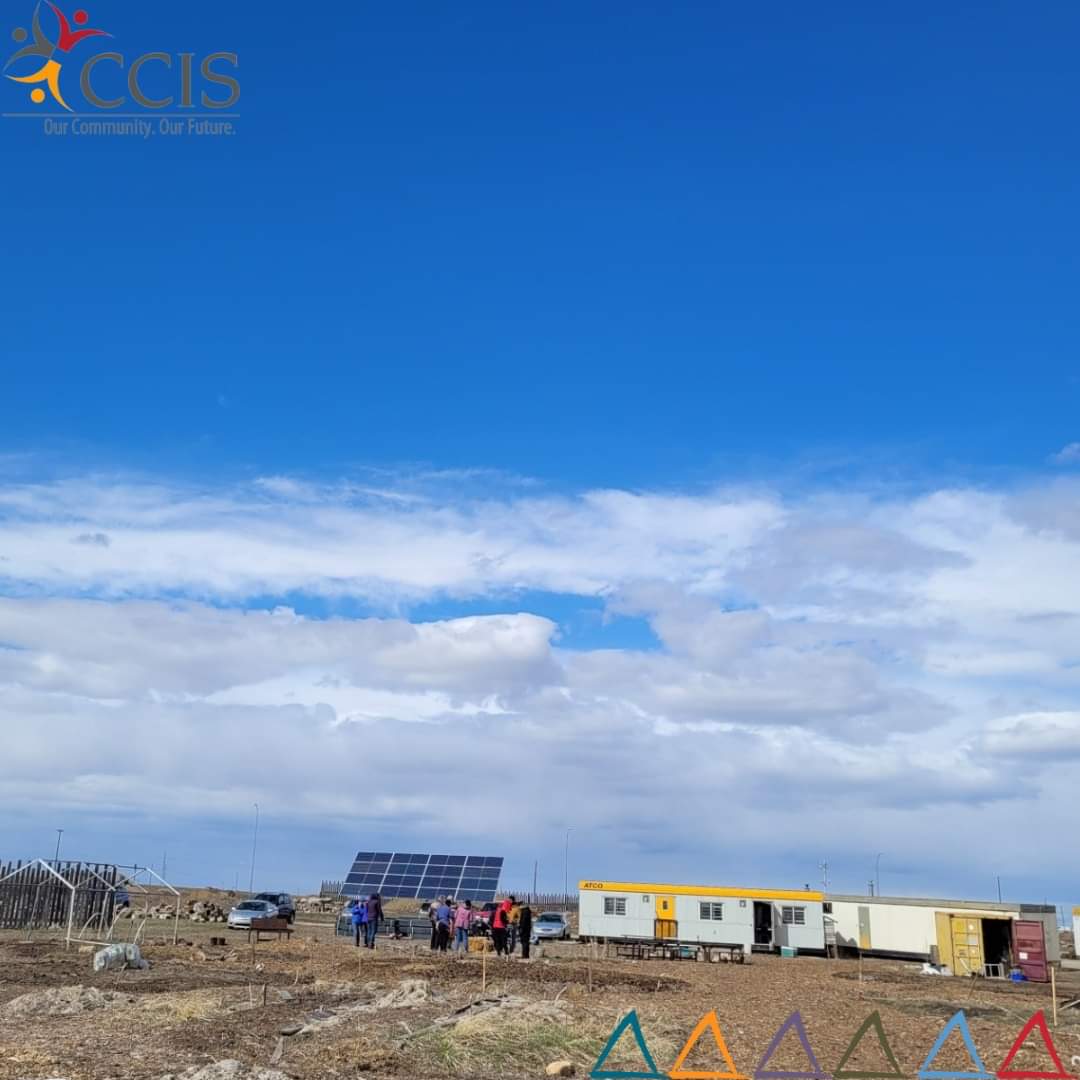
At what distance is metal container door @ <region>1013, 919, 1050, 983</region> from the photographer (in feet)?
126

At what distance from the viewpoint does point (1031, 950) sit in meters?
38.8

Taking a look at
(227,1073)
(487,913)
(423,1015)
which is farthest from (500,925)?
(227,1073)

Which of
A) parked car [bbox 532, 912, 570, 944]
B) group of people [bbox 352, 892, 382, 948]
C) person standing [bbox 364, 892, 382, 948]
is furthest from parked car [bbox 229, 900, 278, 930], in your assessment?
parked car [bbox 532, 912, 570, 944]

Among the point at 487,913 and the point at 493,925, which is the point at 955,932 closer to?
the point at 487,913

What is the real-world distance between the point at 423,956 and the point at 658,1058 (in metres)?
17.3

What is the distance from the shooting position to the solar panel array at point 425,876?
48.9 m

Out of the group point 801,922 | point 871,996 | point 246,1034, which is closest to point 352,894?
point 801,922

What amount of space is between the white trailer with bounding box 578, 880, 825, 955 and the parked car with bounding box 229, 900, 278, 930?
12.3 m

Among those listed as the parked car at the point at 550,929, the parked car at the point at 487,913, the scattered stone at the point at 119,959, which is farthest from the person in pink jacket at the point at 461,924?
the parked car at the point at 550,929

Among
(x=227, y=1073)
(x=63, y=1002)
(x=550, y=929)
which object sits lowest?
(x=227, y=1073)

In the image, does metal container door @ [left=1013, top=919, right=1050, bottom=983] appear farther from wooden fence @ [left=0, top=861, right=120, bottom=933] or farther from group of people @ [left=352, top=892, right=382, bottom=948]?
wooden fence @ [left=0, top=861, right=120, bottom=933]

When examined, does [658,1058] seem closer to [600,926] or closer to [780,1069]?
[780,1069]

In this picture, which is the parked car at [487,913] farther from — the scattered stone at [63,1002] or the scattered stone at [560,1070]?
the scattered stone at [560,1070]

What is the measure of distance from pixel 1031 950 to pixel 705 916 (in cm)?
1078
